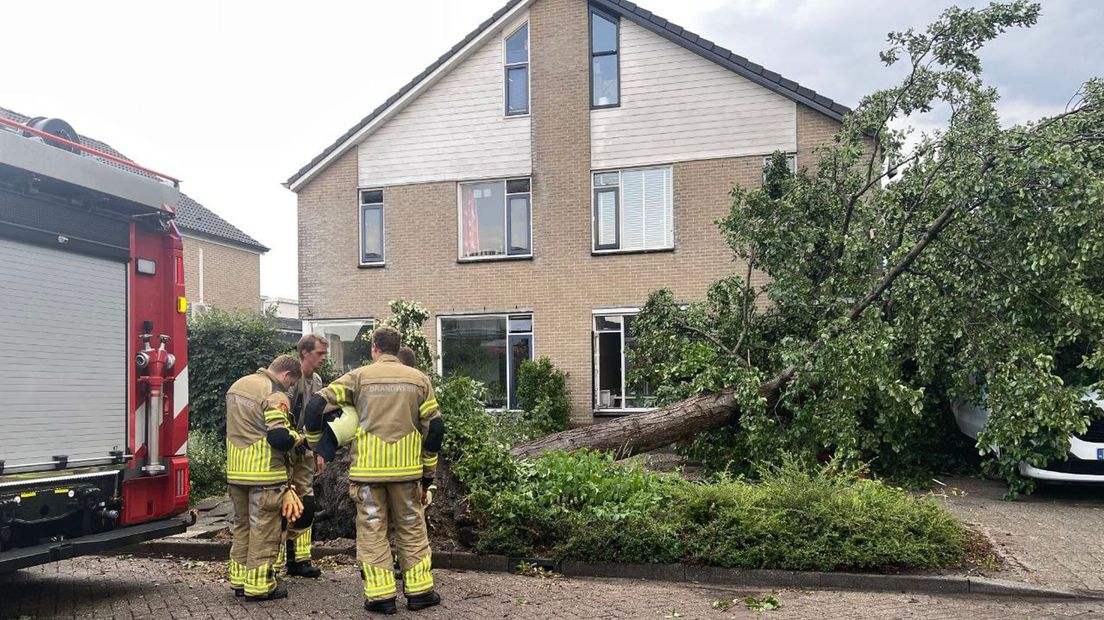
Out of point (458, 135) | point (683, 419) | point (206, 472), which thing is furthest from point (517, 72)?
point (206, 472)

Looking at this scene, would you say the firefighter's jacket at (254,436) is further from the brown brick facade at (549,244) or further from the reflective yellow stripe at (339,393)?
the brown brick facade at (549,244)

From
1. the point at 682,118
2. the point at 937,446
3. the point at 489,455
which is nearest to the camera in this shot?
the point at 489,455

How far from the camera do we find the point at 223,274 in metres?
27.4

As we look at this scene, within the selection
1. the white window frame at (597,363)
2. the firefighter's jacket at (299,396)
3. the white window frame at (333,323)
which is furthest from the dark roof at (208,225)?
the firefighter's jacket at (299,396)

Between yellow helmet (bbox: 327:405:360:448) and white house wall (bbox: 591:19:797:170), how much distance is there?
10.3 meters

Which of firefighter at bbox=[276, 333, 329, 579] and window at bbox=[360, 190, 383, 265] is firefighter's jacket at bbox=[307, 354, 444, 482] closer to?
firefighter at bbox=[276, 333, 329, 579]

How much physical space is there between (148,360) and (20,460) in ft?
3.47

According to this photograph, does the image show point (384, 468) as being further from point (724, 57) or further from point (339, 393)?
point (724, 57)

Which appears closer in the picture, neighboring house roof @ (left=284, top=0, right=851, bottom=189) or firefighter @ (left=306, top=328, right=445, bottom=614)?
firefighter @ (left=306, top=328, right=445, bottom=614)

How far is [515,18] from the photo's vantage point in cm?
1562

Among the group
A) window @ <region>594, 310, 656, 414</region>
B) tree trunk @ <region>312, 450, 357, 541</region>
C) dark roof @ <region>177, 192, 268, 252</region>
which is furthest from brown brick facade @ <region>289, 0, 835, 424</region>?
dark roof @ <region>177, 192, 268, 252</region>

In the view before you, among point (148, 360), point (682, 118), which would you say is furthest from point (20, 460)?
point (682, 118)

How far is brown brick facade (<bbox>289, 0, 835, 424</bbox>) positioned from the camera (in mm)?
14523

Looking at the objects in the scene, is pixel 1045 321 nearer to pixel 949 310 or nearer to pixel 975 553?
pixel 949 310
